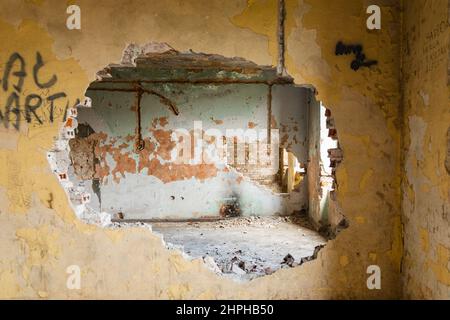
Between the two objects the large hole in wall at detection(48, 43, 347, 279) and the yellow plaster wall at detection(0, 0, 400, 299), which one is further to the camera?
the large hole in wall at detection(48, 43, 347, 279)

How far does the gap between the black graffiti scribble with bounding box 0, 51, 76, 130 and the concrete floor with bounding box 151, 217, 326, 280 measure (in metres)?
1.93

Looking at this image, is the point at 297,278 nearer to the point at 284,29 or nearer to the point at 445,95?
the point at 445,95

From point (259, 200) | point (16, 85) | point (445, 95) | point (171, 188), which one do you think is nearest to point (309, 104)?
point (259, 200)

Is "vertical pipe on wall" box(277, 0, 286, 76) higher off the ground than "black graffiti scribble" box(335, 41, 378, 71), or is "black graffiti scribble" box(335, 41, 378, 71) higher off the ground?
"vertical pipe on wall" box(277, 0, 286, 76)

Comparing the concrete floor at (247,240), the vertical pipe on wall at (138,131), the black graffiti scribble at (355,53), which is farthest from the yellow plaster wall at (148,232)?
the vertical pipe on wall at (138,131)

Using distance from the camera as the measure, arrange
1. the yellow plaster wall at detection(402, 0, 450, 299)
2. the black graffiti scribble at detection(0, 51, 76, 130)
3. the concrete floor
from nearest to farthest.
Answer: the yellow plaster wall at detection(402, 0, 450, 299), the black graffiti scribble at detection(0, 51, 76, 130), the concrete floor

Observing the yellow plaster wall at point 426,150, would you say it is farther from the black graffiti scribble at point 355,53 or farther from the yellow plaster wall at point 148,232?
the black graffiti scribble at point 355,53

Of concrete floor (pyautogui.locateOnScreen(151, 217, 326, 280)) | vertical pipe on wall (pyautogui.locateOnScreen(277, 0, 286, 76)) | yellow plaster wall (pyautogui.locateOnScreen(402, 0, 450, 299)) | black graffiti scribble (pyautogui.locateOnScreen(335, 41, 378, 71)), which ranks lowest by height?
concrete floor (pyautogui.locateOnScreen(151, 217, 326, 280))

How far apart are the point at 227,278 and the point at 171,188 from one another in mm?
4059

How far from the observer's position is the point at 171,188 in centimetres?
681

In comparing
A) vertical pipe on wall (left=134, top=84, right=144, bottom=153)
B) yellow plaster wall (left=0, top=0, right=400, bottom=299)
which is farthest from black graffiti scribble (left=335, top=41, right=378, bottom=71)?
vertical pipe on wall (left=134, top=84, right=144, bottom=153)

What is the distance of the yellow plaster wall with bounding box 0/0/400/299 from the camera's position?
9.20 feet

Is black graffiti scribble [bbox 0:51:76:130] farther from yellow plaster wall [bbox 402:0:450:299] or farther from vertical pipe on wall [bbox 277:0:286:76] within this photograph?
yellow plaster wall [bbox 402:0:450:299]

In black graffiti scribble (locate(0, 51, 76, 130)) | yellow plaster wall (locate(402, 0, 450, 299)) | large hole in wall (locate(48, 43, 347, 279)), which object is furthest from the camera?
large hole in wall (locate(48, 43, 347, 279))
